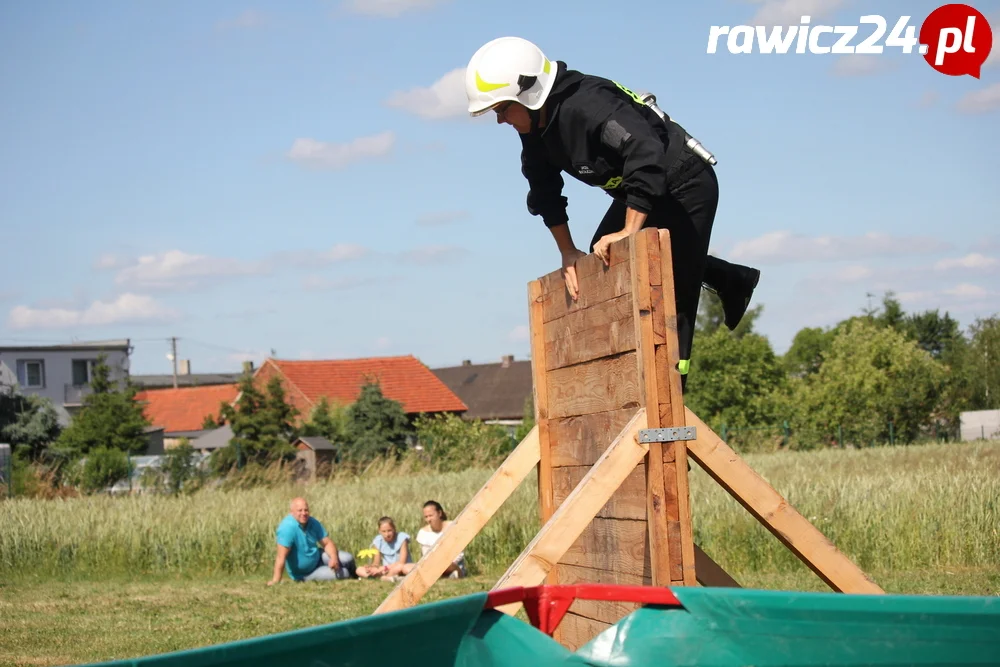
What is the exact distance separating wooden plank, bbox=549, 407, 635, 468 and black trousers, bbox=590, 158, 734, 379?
1.43 ft

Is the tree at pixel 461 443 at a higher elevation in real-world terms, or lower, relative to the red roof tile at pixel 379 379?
lower

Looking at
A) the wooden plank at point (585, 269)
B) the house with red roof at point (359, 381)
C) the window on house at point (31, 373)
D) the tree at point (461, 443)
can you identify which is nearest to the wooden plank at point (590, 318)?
the wooden plank at point (585, 269)

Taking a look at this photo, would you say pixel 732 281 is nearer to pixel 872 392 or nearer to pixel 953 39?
pixel 953 39

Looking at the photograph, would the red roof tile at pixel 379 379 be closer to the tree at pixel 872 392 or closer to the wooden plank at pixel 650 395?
the tree at pixel 872 392

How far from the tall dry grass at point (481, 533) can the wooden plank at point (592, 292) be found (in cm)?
677

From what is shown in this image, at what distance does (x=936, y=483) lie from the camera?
12.0 m

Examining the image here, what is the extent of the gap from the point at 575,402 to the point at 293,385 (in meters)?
61.5

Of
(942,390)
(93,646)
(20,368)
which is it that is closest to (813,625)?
(93,646)

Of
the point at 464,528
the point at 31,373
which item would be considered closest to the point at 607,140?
the point at 464,528

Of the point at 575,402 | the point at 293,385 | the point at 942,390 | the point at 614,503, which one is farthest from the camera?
the point at 293,385

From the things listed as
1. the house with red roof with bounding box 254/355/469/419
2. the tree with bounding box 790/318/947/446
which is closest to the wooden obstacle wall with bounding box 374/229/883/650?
the tree with bounding box 790/318/947/446

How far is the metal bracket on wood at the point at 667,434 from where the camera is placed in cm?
403

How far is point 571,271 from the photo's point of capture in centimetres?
490

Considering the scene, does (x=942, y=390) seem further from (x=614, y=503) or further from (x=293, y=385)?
(x=614, y=503)
